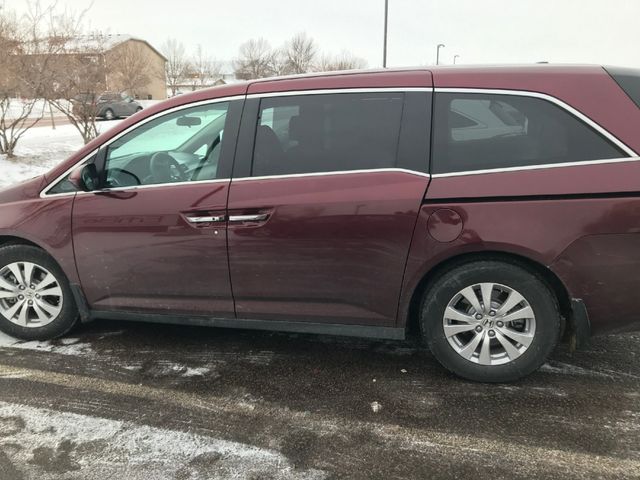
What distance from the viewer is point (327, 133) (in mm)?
2979

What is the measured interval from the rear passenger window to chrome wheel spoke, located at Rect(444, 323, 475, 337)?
2.88ft

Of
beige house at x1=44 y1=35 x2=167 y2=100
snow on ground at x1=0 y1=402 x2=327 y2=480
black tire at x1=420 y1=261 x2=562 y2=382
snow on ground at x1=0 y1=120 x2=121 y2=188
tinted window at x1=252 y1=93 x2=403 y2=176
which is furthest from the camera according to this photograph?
beige house at x1=44 y1=35 x2=167 y2=100

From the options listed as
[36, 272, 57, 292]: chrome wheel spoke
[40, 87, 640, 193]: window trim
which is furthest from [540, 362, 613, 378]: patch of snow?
[36, 272, 57, 292]: chrome wheel spoke

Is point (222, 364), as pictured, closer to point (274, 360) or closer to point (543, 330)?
point (274, 360)

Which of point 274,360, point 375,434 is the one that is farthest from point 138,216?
point 375,434

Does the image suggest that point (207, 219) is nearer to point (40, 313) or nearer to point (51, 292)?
point (51, 292)

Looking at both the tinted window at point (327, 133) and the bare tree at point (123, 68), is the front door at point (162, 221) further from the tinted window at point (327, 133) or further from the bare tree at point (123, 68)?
the bare tree at point (123, 68)

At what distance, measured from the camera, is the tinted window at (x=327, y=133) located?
2.89m

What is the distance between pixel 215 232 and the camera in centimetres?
306

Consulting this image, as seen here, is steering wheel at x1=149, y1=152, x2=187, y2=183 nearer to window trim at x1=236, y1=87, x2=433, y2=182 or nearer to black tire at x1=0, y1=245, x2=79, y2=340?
window trim at x1=236, y1=87, x2=433, y2=182

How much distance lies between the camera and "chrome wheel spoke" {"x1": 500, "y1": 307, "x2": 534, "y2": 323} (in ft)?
9.23

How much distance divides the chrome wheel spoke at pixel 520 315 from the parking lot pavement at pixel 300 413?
1.41 ft

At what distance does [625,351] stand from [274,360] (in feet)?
7.50

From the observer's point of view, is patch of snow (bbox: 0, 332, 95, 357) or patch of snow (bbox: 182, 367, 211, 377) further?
patch of snow (bbox: 0, 332, 95, 357)
